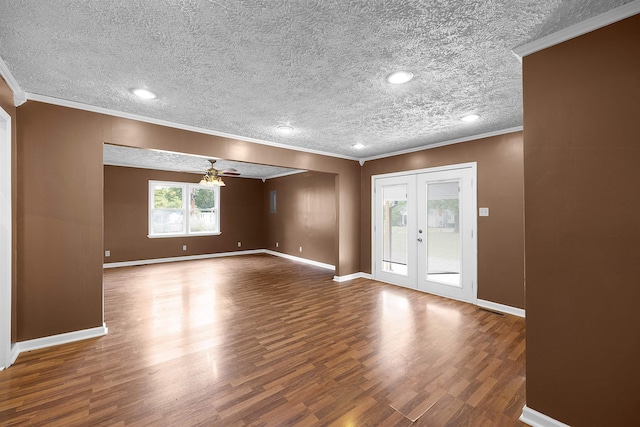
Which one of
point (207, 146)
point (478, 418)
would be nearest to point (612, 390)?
point (478, 418)

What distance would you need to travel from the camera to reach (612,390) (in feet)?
4.84

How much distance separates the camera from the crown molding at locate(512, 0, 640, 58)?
143 centimetres

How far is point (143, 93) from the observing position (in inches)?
101

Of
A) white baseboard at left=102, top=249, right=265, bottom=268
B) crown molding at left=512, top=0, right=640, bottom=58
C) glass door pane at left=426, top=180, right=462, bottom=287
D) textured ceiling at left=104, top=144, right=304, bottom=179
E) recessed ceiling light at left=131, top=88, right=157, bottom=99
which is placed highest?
textured ceiling at left=104, top=144, right=304, bottom=179

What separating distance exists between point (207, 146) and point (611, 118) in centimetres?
399

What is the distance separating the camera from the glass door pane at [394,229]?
495cm

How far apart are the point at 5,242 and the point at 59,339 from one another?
44.8 inches

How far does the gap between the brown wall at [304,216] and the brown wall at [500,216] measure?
3309 mm

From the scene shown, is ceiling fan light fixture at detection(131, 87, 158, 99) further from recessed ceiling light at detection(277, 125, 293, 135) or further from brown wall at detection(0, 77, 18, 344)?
recessed ceiling light at detection(277, 125, 293, 135)

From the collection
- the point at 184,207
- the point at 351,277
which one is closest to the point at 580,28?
the point at 351,277

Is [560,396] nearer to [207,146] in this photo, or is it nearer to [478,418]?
[478,418]

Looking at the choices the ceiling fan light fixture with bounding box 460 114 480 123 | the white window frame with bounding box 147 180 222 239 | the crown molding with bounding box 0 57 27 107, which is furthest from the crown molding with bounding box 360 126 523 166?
the white window frame with bounding box 147 180 222 239

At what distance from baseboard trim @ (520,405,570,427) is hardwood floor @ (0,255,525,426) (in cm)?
8

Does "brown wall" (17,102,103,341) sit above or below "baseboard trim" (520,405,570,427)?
above
